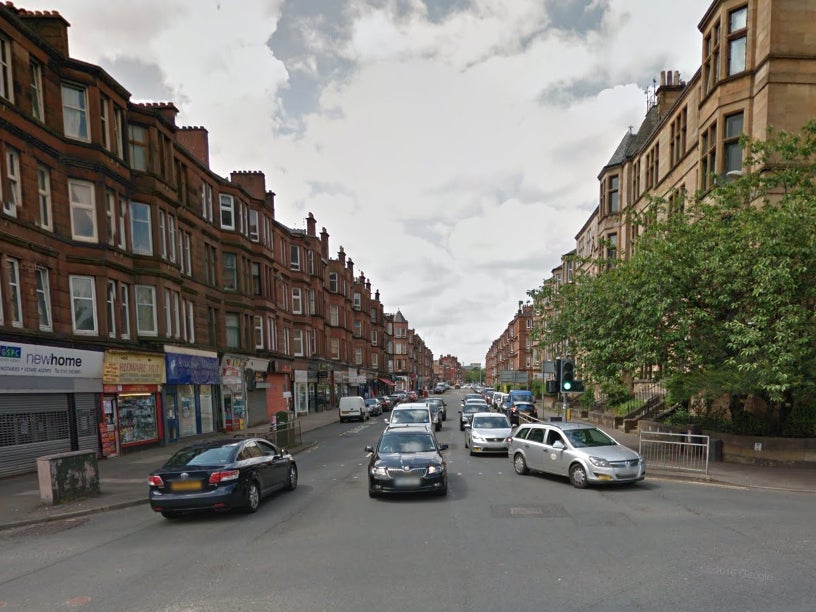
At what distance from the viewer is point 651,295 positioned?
41.3 ft

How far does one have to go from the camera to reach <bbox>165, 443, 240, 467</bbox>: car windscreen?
28.9ft

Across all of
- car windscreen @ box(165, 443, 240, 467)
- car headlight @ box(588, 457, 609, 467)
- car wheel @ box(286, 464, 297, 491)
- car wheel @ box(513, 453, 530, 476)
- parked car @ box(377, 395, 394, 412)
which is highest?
car windscreen @ box(165, 443, 240, 467)

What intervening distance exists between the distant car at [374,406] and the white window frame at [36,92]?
28307 mm

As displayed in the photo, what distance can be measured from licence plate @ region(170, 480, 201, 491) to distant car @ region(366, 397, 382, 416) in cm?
3003

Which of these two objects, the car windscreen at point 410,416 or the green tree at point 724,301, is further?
the car windscreen at point 410,416

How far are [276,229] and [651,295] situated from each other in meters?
27.5

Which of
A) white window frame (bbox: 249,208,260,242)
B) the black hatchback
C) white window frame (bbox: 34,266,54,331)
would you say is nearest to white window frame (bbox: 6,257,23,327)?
white window frame (bbox: 34,266,54,331)

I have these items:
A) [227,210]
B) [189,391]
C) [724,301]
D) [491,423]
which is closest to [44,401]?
[189,391]

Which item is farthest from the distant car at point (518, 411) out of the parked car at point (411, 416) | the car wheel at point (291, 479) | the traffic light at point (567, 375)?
the car wheel at point (291, 479)

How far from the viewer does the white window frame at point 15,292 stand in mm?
13898

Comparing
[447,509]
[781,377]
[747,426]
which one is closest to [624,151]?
[747,426]

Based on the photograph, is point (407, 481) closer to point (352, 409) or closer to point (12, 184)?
point (12, 184)

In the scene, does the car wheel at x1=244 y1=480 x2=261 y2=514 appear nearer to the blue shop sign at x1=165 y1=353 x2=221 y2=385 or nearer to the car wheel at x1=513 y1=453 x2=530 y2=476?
the car wheel at x1=513 y1=453 x2=530 y2=476

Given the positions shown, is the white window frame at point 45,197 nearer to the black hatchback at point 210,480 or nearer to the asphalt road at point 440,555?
the asphalt road at point 440,555
